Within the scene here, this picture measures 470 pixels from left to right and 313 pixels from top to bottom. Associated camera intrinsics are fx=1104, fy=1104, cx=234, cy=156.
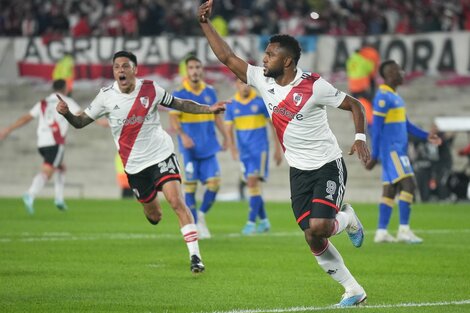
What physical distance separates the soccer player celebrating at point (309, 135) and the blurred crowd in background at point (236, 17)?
2101 centimetres

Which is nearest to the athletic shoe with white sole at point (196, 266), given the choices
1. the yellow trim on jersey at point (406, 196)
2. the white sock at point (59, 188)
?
the yellow trim on jersey at point (406, 196)

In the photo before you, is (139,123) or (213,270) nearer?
(213,270)

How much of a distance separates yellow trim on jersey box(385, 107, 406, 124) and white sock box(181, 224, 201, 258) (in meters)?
4.74

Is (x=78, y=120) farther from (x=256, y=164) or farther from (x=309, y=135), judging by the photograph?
(x=256, y=164)

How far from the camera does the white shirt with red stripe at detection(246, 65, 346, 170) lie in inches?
392

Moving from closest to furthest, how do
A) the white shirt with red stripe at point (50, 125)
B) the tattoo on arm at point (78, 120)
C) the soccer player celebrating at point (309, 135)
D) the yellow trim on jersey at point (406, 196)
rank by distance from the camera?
the soccer player celebrating at point (309, 135), the tattoo on arm at point (78, 120), the yellow trim on jersey at point (406, 196), the white shirt with red stripe at point (50, 125)

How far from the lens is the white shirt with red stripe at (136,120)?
13.0 meters

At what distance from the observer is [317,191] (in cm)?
984

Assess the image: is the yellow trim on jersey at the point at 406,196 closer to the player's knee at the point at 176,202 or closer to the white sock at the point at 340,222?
the player's knee at the point at 176,202

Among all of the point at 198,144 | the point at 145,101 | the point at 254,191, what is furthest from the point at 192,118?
the point at 145,101

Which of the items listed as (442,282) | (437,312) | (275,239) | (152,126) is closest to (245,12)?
(275,239)

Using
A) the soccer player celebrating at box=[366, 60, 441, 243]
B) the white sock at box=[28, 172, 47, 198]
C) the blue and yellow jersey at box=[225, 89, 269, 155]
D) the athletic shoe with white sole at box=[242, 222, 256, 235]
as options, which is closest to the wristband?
the soccer player celebrating at box=[366, 60, 441, 243]

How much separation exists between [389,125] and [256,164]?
330 cm

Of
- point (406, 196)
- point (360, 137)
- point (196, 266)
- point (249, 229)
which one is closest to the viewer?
point (360, 137)
